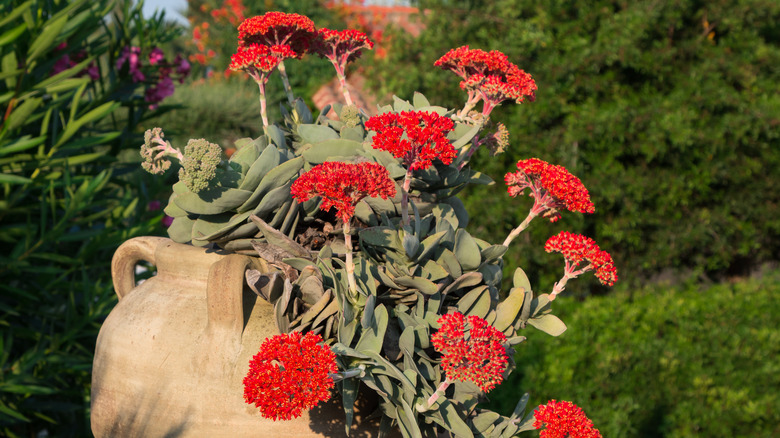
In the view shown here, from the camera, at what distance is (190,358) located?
1675 mm

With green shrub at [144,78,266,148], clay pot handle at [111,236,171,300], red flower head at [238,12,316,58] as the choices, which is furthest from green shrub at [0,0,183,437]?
green shrub at [144,78,266,148]

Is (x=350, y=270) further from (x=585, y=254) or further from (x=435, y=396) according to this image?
(x=585, y=254)

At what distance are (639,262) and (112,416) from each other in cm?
440

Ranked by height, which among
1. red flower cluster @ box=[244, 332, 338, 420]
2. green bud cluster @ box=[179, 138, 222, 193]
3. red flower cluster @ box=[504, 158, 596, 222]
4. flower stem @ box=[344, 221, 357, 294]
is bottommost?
red flower cluster @ box=[244, 332, 338, 420]

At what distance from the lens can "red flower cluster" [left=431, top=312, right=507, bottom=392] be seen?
4.55ft

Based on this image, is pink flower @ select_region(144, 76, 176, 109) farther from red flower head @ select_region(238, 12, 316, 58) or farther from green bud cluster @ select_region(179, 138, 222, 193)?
green bud cluster @ select_region(179, 138, 222, 193)

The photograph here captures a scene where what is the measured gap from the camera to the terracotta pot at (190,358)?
1631 millimetres

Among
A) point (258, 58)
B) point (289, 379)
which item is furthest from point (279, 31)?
point (289, 379)

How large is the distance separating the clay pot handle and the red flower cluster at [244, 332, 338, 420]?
0.85 metres

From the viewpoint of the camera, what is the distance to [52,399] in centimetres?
Answer: 399

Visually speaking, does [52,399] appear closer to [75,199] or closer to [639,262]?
[75,199]

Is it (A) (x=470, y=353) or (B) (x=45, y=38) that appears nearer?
(A) (x=470, y=353)

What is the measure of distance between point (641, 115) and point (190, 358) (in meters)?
4.23

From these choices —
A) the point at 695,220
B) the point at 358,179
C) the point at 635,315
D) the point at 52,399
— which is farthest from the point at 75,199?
the point at 695,220
